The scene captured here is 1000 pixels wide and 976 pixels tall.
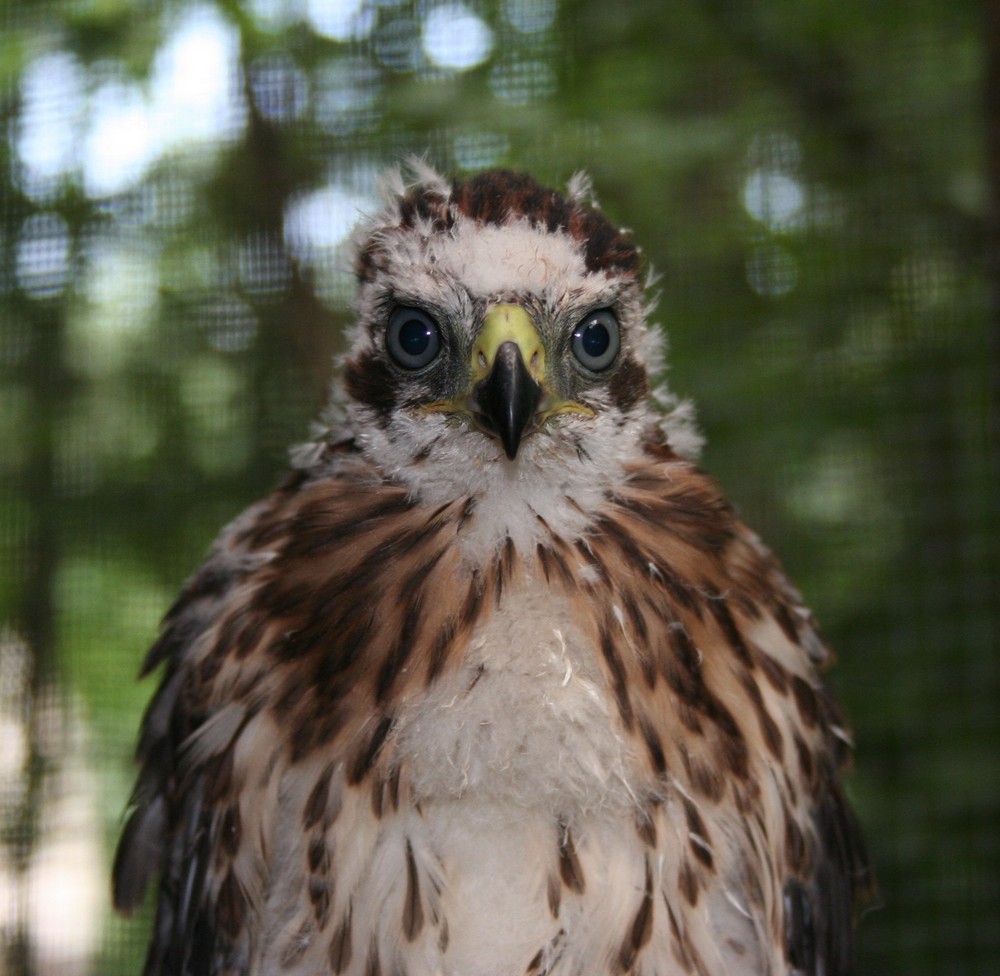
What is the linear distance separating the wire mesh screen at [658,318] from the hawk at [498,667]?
930 millimetres

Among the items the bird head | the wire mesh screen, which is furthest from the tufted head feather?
the wire mesh screen

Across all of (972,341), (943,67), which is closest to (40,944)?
(972,341)

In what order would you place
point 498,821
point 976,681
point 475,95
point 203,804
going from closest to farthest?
point 498,821 < point 203,804 < point 976,681 < point 475,95

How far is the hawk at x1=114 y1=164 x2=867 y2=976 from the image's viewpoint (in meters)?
1.02

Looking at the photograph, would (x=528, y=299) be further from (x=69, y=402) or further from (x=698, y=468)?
(x=69, y=402)

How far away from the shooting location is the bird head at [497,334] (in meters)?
1.01

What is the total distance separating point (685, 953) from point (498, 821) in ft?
0.80

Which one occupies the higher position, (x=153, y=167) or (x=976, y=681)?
(x=153, y=167)

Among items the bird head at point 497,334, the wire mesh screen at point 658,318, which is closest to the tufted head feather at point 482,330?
the bird head at point 497,334

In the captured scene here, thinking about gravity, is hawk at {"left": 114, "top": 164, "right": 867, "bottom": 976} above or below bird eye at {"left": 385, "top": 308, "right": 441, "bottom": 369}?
below

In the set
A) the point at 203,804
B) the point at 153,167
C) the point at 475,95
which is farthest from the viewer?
the point at 153,167

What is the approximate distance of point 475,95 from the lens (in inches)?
93.0

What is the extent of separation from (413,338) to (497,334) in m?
0.12

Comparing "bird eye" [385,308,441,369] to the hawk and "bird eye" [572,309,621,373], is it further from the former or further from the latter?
"bird eye" [572,309,621,373]
